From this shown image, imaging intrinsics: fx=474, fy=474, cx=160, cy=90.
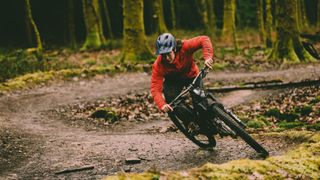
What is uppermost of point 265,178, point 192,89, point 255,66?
point 192,89

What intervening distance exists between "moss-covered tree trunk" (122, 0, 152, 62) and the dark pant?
11.8 meters

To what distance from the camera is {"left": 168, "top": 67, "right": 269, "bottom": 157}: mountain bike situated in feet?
20.9

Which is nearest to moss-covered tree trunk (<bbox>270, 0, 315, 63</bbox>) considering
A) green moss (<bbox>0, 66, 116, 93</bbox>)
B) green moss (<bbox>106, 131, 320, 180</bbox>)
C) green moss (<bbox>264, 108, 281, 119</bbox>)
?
green moss (<bbox>0, 66, 116, 93</bbox>)

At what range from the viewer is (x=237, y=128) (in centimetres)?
628

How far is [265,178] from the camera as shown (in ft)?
17.1

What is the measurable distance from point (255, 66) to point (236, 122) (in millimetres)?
11428

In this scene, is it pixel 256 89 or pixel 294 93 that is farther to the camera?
pixel 256 89

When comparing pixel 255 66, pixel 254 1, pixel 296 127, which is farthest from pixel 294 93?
pixel 254 1

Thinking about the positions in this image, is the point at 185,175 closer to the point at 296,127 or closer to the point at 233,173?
Result: the point at 233,173

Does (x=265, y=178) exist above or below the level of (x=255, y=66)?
above

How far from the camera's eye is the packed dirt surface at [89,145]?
6805mm

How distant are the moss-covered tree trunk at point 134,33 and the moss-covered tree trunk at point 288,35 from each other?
16.7 ft

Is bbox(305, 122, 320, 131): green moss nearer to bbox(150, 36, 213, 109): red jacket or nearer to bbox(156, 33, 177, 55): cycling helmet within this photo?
bbox(150, 36, 213, 109): red jacket

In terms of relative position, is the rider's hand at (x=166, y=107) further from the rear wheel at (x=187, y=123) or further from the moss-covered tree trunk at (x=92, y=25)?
the moss-covered tree trunk at (x=92, y=25)
